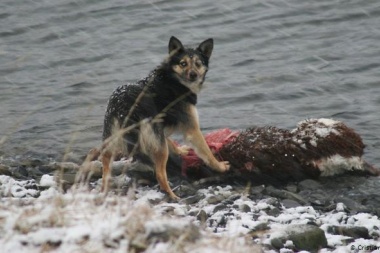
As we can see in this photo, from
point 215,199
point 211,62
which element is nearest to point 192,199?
point 215,199

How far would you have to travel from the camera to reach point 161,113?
7438 mm

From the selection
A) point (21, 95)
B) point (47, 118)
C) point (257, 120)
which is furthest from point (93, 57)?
point (257, 120)

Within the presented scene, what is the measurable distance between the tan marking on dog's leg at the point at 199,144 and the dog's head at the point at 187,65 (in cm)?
31

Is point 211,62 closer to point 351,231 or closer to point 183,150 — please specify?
point 183,150

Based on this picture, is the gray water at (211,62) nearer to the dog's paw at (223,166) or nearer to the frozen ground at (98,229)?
the dog's paw at (223,166)

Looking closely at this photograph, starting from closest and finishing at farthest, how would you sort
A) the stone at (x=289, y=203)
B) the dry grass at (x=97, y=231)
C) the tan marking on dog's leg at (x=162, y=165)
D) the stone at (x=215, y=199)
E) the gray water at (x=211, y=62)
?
the dry grass at (x=97, y=231) < the stone at (x=215, y=199) < the stone at (x=289, y=203) < the tan marking on dog's leg at (x=162, y=165) < the gray water at (x=211, y=62)

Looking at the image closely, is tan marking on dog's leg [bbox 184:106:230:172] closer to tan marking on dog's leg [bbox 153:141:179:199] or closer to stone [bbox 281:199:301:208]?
tan marking on dog's leg [bbox 153:141:179:199]

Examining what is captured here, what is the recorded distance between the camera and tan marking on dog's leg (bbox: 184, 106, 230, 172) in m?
8.16

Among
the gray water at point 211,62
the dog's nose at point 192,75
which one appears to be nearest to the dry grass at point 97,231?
the dog's nose at point 192,75

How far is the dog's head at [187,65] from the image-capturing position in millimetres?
8320

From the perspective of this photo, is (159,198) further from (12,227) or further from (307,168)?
(12,227)

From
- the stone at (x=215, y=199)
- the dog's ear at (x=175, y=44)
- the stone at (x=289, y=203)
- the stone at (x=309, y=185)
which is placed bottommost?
the stone at (x=309, y=185)

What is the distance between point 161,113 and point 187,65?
3.49ft

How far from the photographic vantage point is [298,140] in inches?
335
